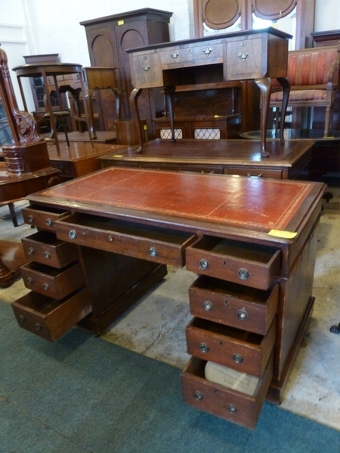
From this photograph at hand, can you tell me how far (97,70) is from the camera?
3967mm

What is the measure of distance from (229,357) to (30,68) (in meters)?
2.74

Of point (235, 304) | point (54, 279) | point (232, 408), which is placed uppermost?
point (235, 304)

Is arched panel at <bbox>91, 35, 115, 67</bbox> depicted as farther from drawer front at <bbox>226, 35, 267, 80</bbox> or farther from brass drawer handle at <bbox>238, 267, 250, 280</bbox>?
brass drawer handle at <bbox>238, 267, 250, 280</bbox>

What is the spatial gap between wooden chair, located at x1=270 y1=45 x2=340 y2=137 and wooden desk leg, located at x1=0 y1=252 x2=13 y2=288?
113 inches

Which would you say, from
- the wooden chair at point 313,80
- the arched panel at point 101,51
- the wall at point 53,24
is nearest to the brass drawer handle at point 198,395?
the wooden chair at point 313,80

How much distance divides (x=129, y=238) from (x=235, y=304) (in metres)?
0.46

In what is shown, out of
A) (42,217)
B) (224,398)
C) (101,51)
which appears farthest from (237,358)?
(101,51)

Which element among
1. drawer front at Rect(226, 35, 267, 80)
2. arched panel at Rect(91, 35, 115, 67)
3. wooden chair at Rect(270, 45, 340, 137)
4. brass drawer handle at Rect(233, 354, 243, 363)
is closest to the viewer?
brass drawer handle at Rect(233, 354, 243, 363)

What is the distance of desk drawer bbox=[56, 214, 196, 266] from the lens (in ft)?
4.03

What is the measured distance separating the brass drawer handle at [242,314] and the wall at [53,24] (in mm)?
4537

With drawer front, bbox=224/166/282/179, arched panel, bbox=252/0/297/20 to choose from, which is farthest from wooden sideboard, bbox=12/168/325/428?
arched panel, bbox=252/0/297/20

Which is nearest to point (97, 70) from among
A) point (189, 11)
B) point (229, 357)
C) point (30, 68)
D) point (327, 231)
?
point (30, 68)

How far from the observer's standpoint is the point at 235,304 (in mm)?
1128

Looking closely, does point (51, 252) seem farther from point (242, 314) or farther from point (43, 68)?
point (43, 68)
